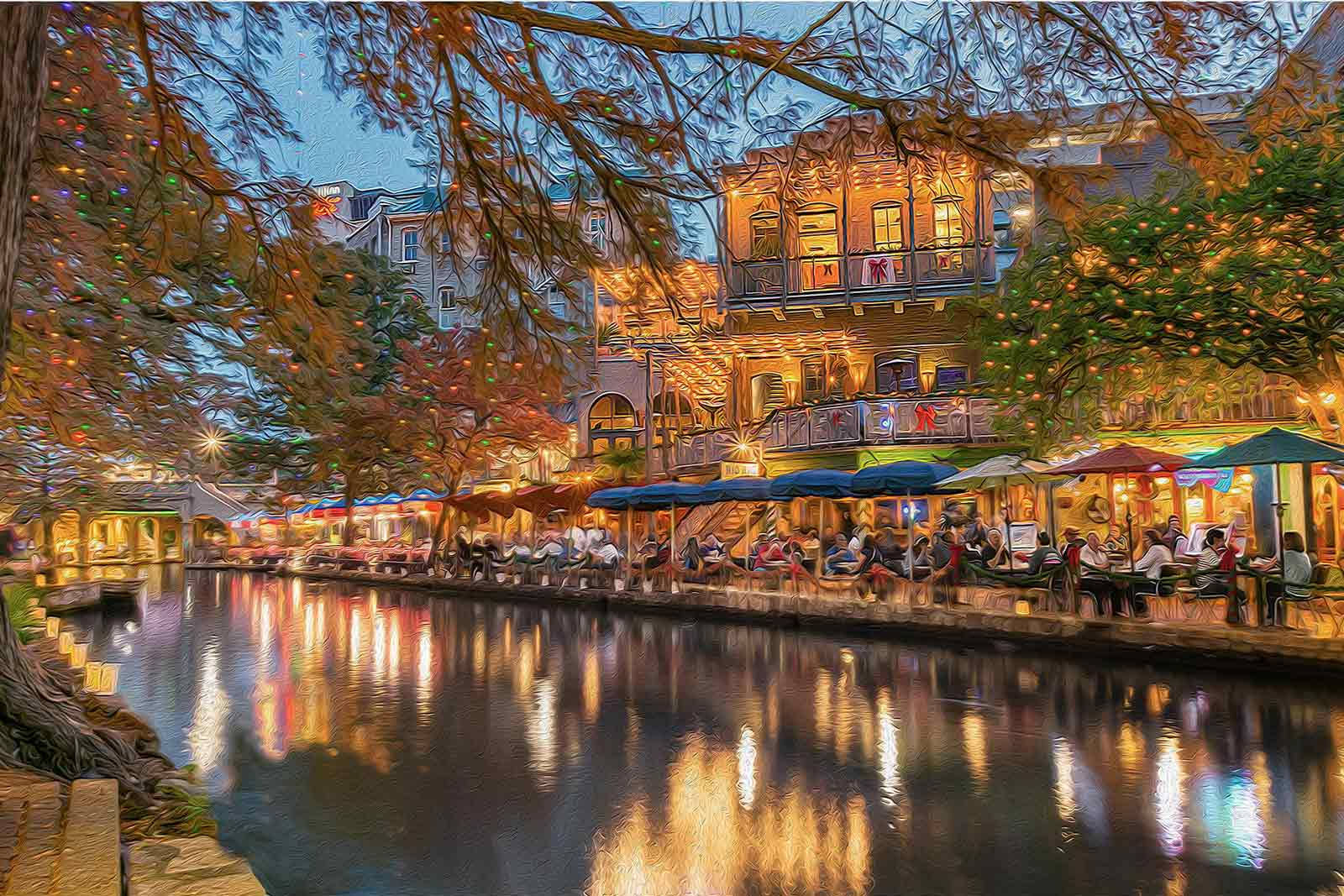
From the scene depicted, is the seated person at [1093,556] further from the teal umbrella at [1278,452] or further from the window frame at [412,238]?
the window frame at [412,238]

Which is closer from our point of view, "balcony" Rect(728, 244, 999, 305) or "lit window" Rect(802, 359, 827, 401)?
"balcony" Rect(728, 244, 999, 305)

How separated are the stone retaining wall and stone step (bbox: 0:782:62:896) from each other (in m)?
12.6

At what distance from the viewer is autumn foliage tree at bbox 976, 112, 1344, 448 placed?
Answer: 13891mm

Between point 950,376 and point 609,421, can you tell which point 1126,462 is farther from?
point 609,421

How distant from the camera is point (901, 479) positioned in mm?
19125

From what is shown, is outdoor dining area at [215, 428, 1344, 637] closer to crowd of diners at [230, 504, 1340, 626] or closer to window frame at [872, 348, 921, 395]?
crowd of diners at [230, 504, 1340, 626]

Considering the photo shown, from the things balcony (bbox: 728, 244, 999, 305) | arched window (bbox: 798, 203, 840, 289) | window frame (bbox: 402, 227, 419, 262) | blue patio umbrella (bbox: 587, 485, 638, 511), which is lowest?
blue patio umbrella (bbox: 587, 485, 638, 511)

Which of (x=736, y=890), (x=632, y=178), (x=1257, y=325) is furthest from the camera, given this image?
(x=1257, y=325)

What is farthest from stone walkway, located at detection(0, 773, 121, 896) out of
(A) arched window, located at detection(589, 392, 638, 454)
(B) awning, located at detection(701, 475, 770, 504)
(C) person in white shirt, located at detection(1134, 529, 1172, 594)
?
(A) arched window, located at detection(589, 392, 638, 454)

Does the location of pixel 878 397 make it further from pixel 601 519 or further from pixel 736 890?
pixel 736 890

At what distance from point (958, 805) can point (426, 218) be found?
554 centimetres

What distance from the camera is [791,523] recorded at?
2994 centimetres

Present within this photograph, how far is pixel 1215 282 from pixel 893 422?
38.7 feet

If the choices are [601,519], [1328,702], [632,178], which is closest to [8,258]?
[632,178]
